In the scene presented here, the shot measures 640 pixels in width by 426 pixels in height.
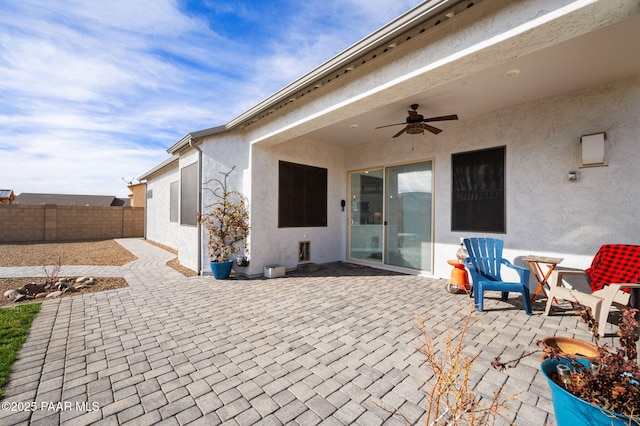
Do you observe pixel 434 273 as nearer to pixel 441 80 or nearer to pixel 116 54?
pixel 441 80

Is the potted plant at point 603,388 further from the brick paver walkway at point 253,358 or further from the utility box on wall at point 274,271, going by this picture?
the utility box on wall at point 274,271

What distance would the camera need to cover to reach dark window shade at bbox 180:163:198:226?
6606mm

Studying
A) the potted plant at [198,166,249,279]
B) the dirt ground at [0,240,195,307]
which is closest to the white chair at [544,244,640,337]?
the potted plant at [198,166,249,279]

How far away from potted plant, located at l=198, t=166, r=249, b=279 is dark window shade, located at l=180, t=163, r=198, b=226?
2.68 ft

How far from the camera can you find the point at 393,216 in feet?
21.4

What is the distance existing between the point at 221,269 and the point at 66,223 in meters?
11.6

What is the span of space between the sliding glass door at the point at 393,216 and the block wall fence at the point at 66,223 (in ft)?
40.9

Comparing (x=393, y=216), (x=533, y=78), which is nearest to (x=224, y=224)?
(x=393, y=216)

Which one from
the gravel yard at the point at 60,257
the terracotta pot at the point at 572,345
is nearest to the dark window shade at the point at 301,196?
the gravel yard at the point at 60,257

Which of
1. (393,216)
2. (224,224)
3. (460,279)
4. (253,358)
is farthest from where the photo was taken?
(393,216)

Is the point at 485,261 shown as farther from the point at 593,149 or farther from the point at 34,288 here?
the point at 34,288

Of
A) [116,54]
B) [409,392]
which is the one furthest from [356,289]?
[116,54]

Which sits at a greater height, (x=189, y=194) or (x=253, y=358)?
(x=189, y=194)

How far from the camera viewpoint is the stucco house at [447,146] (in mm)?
2717
